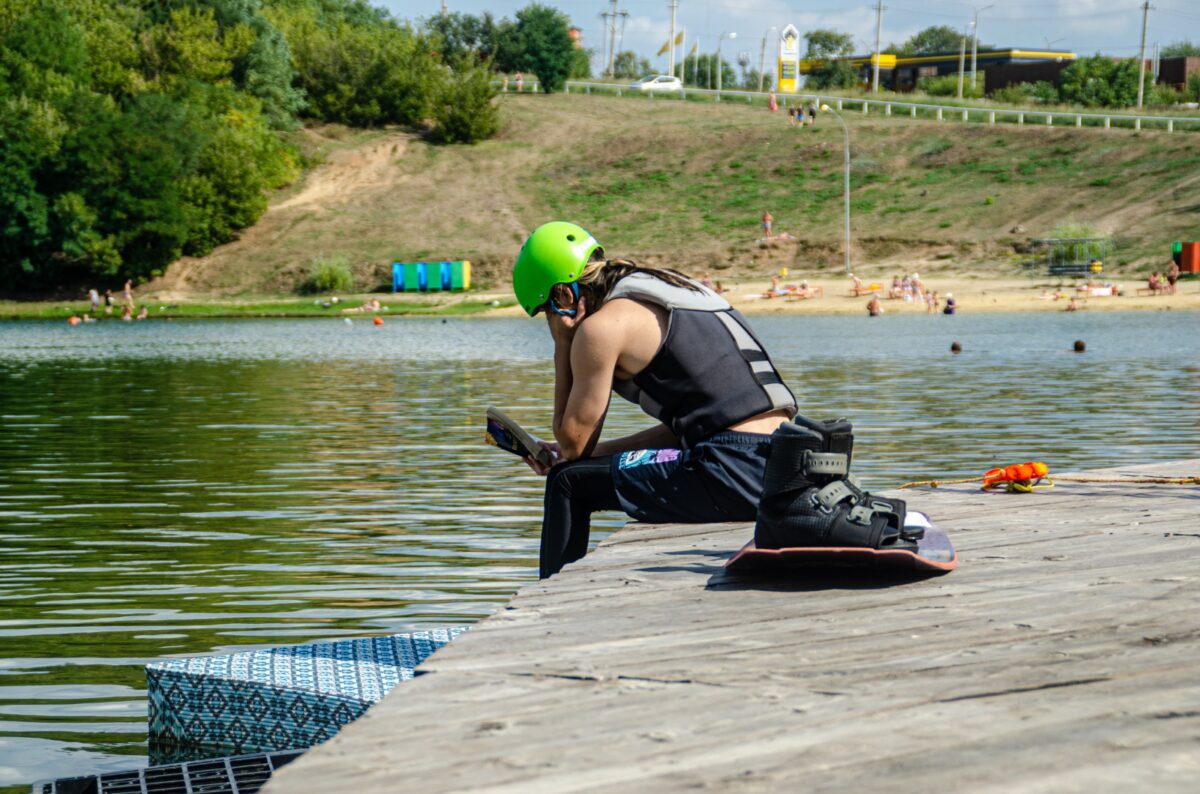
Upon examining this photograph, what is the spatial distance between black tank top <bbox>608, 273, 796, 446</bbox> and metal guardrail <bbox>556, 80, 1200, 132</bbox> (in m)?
77.0

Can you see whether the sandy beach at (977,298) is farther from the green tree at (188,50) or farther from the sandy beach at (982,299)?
the green tree at (188,50)

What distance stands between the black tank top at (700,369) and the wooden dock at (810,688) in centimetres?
70

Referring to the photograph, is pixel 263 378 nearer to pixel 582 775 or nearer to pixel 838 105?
pixel 582 775

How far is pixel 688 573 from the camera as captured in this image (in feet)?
17.8

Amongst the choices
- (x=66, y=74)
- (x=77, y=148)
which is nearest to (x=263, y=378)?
(x=77, y=148)

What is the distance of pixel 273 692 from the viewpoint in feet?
18.4

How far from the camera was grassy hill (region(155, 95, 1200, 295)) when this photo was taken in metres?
69.1

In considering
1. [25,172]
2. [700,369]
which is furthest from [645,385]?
[25,172]

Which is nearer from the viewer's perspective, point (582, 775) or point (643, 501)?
point (582, 775)

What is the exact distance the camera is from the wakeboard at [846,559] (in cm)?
496

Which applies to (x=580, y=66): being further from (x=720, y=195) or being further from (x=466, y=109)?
(x=720, y=195)

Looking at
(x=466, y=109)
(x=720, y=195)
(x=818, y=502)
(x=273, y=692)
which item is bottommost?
(x=273, y=692)

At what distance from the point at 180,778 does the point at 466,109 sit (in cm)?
8654

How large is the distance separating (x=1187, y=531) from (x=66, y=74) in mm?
77150
